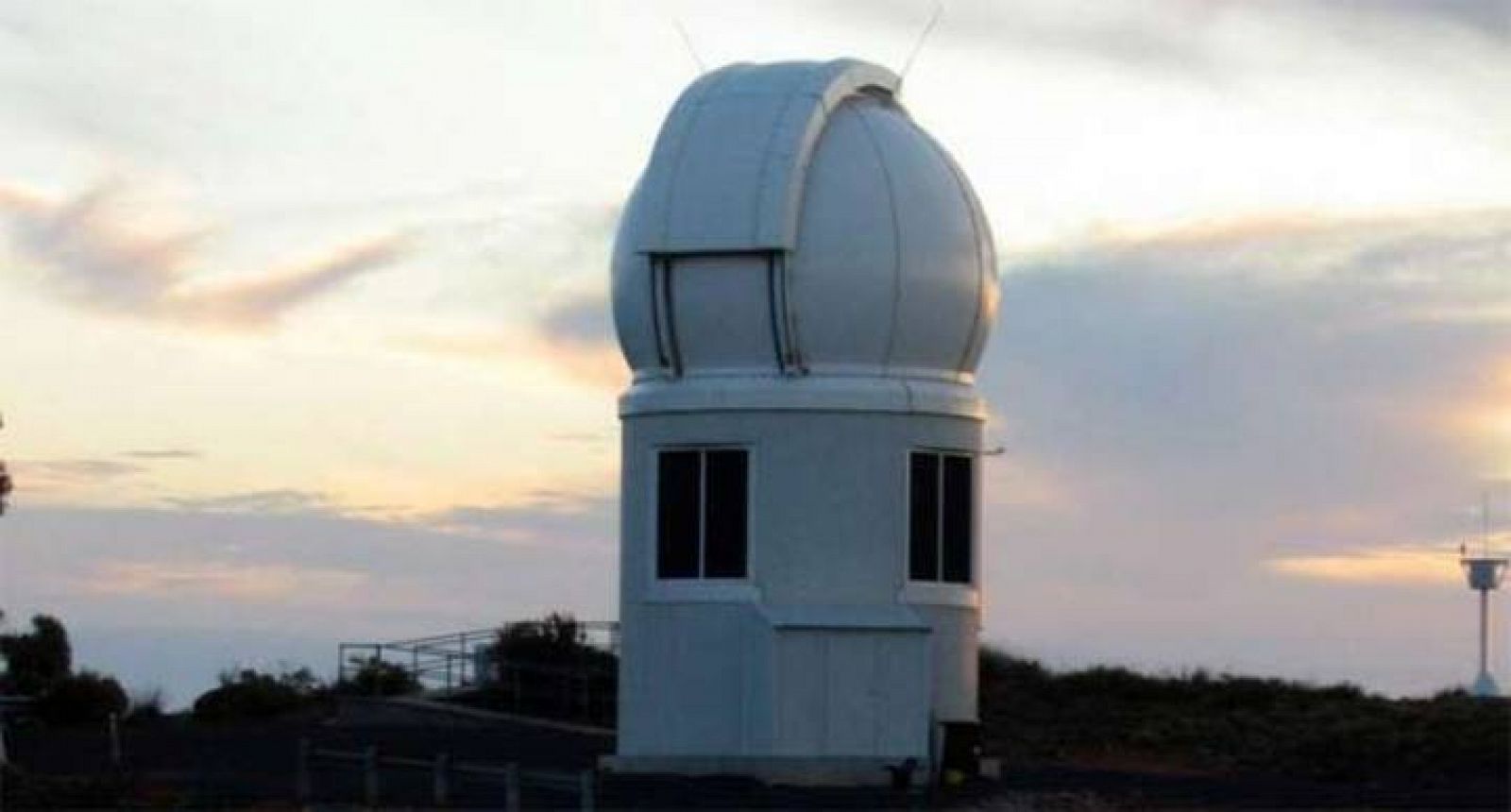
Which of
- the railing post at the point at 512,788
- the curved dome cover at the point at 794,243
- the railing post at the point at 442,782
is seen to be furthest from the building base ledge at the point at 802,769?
the railing post at the point at 512,788

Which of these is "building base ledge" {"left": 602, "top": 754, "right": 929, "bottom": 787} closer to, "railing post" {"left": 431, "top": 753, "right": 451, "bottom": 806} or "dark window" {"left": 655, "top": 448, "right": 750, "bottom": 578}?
"dark window" {"left": 655, "top": 448, "right": 750, "bottom": 578}

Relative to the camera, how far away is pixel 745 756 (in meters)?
39.3

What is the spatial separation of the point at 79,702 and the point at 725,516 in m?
16.9

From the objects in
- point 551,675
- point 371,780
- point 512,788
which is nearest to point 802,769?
point 371,780

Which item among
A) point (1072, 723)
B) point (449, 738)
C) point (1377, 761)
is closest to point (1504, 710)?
point (1377, 761)

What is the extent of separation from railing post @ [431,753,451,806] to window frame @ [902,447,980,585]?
7488 mm

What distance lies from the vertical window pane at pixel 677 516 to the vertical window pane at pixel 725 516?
18 cm

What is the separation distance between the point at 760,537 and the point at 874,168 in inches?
176

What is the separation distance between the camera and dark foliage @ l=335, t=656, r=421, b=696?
54.4 m

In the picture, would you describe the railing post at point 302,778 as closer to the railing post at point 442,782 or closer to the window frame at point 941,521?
the railing post at point 442,782

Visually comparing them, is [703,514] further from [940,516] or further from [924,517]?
[940,516]

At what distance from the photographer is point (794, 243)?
39.1 metres

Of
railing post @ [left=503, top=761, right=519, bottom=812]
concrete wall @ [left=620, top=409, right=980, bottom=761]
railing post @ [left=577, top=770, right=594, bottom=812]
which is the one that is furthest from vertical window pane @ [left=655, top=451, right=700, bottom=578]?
railing post @ [left=577, top=770, right=594, bottom=812]

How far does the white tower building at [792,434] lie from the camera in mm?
39219
